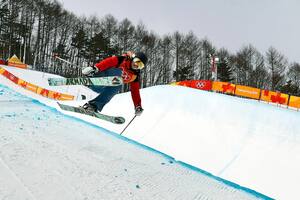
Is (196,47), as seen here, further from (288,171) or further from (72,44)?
(288,171)

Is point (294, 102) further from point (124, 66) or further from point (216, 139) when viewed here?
point (124, 66)

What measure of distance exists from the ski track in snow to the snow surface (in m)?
0.04

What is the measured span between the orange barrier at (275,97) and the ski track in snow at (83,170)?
15.2 meters

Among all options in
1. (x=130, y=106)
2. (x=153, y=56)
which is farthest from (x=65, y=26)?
(x=130, y=106)

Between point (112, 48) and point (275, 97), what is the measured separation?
2754 centimetres

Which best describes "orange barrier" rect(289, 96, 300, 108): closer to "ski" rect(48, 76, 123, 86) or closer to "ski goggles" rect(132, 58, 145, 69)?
"ski goggles" rect(132, 58, 145, 69)

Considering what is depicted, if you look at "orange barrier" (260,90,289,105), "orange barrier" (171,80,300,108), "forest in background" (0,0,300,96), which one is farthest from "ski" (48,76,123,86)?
"forest in background" (0,0,300,96)

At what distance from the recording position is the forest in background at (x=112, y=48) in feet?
127

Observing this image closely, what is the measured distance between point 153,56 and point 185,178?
42.4 meters

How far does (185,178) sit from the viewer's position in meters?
4.14

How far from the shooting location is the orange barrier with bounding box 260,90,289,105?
1752 cm

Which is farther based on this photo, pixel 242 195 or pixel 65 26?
pixel 65 26

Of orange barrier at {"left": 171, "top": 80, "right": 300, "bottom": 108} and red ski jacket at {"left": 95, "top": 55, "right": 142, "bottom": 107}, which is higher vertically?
red ski jacket at {"left": 95, "top": 55, "right": 142, "bottom": 107}

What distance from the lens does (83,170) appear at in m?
3.41
